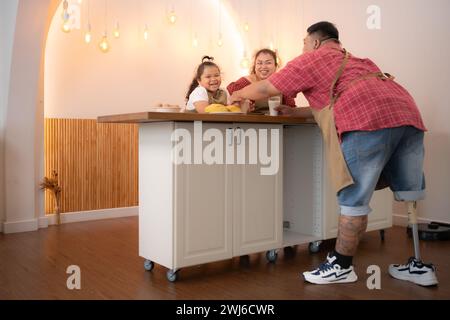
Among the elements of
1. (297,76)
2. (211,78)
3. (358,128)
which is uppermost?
(211,78)

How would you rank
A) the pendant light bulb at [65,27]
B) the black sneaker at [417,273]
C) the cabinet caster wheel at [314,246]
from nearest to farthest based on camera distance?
the black sneaker at [417,273] → the cabinet caster wheel at [314,246] → the pendant light bulb at [65,27]

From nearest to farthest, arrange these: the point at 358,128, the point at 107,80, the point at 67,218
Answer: the point at 358,128 → the point at 67,218 → the point at 107,80

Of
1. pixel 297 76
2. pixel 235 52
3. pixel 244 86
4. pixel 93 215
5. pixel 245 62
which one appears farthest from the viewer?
pixel 235 52

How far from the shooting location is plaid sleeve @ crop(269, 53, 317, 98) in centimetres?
246

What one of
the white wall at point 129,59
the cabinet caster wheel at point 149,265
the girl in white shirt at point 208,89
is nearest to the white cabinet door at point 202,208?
the cabinet caster wheel at point 149,265

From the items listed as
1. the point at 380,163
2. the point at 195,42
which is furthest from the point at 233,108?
the point at 195,42

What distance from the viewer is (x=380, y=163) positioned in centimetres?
241

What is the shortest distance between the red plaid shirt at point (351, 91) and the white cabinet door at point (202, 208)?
0.51 meters

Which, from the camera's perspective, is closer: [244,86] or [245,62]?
[244,86]

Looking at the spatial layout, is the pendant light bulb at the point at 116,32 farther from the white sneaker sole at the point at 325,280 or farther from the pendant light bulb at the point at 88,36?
the white sneaker sole at the point at 325,280

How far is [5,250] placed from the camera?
135 inches

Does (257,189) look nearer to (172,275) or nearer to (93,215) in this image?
(172,275)

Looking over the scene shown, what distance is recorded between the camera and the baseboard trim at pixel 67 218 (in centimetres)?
412

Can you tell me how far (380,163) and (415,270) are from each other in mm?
680
